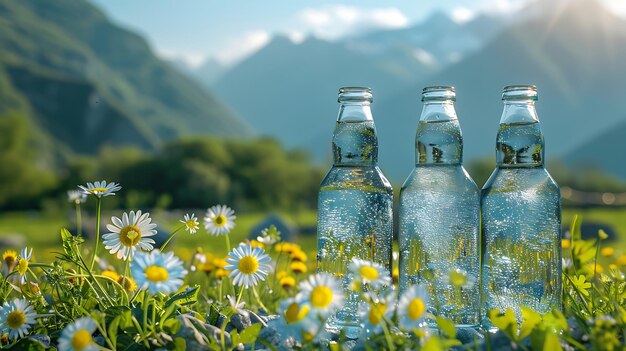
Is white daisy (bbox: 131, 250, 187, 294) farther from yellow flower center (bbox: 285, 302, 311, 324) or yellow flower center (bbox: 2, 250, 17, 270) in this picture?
yellow flower center (bbox: 2, 250, 17, 270)

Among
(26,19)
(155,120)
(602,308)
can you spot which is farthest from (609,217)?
(26,19)

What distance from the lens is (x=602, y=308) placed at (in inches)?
91.6

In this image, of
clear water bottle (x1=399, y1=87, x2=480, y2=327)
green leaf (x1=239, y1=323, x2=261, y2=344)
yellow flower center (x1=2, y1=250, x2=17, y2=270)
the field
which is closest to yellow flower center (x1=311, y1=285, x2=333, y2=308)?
green leaf (x1=239, y1=323, x2=261, y2=344)

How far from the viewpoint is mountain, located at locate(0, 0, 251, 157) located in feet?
356

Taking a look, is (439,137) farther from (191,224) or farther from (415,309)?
(191,224)

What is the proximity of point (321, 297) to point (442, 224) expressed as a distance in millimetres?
673

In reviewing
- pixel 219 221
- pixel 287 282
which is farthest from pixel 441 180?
pixel 287 282

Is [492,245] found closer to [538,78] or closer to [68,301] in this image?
[68,301]

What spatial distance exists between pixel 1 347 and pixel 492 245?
4.99 ft

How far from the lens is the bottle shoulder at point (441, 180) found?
2078mm

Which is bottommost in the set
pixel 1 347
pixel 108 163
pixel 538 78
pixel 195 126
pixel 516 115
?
pixel 1 347

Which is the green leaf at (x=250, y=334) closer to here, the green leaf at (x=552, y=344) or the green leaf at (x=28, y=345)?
the green leaf at (x=28, y=345)

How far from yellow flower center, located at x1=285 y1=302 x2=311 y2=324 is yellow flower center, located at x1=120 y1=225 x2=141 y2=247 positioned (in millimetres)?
677

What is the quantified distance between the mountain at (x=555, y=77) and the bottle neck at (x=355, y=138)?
16746cm
